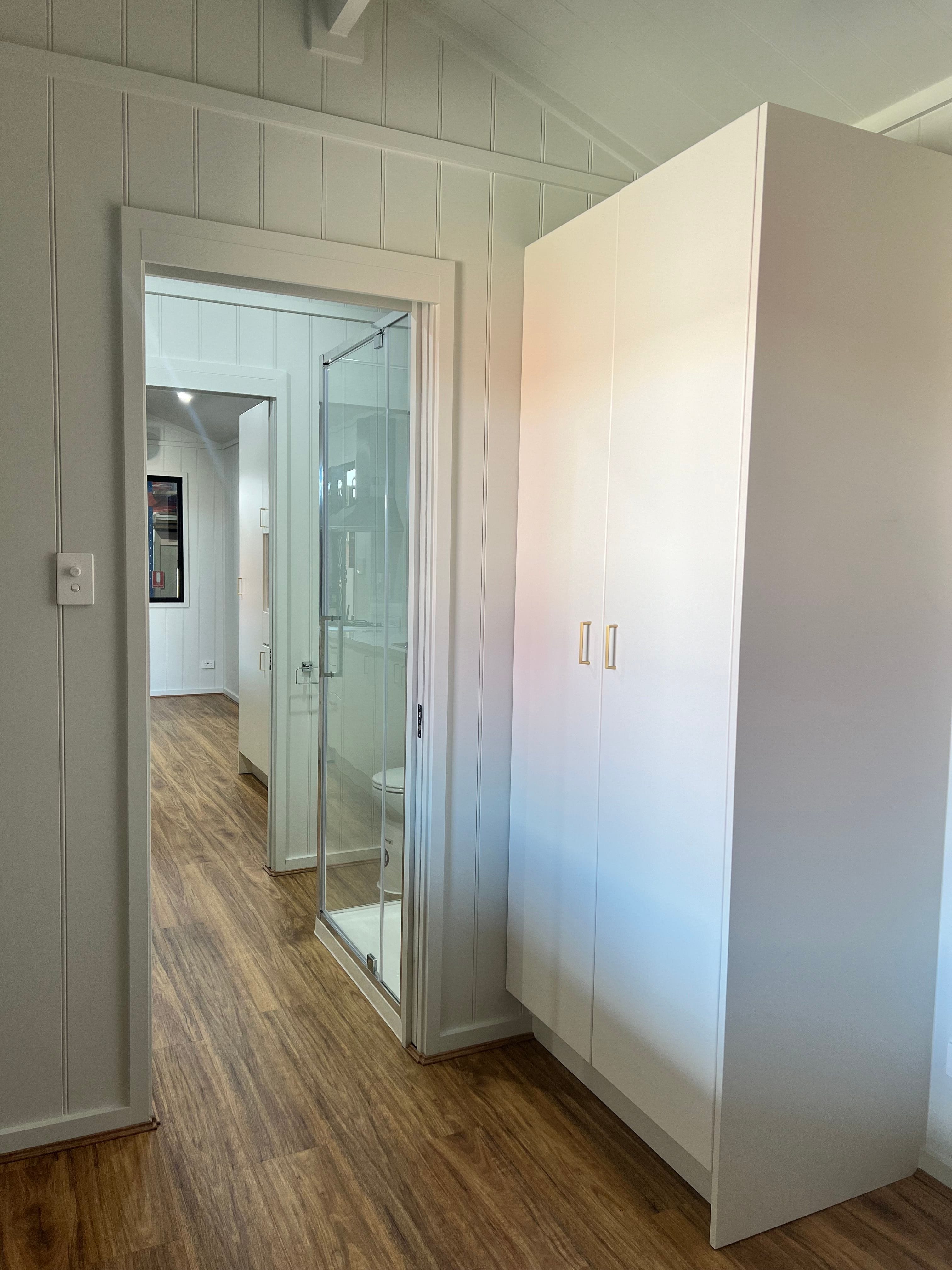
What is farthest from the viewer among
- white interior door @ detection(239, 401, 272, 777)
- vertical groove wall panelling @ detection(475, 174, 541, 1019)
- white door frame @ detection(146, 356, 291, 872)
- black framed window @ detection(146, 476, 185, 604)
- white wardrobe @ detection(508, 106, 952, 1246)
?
black framed window @ detection(146, 476, 185, 604)

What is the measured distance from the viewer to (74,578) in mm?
2043

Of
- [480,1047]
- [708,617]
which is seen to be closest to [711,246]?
[708,617]

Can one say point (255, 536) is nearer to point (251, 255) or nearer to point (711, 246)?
point (251, 255)

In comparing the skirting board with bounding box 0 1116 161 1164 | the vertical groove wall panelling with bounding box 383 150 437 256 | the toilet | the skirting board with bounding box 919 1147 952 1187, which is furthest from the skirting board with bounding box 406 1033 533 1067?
the vertical groove wall panelling with bounding box 383 150 437 256

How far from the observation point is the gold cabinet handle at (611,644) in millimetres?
2127

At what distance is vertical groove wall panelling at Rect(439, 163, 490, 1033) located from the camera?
243cm

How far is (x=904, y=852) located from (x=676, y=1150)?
87cm

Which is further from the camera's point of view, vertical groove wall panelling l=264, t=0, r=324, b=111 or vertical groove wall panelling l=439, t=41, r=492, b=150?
vertical groove wall panelling l=439, t=41, r=492, b=150

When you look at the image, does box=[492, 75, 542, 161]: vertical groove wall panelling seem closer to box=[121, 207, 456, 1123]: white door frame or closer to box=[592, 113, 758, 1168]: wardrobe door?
box=[121, 207, 456, 1123]: white door frame

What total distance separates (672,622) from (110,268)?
1.49m

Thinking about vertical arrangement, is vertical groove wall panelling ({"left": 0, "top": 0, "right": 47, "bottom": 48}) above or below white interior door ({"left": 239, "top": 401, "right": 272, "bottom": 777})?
above

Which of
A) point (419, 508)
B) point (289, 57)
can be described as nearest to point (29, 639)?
point (419, 508)

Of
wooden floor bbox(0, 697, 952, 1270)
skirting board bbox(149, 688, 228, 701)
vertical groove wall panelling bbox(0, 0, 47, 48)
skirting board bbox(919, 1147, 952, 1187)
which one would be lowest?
wooden floor bbox(0, 697, 952, 1270)

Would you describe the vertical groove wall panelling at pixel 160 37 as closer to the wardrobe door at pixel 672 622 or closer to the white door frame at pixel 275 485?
the wardrobe door at pixel 672 622
